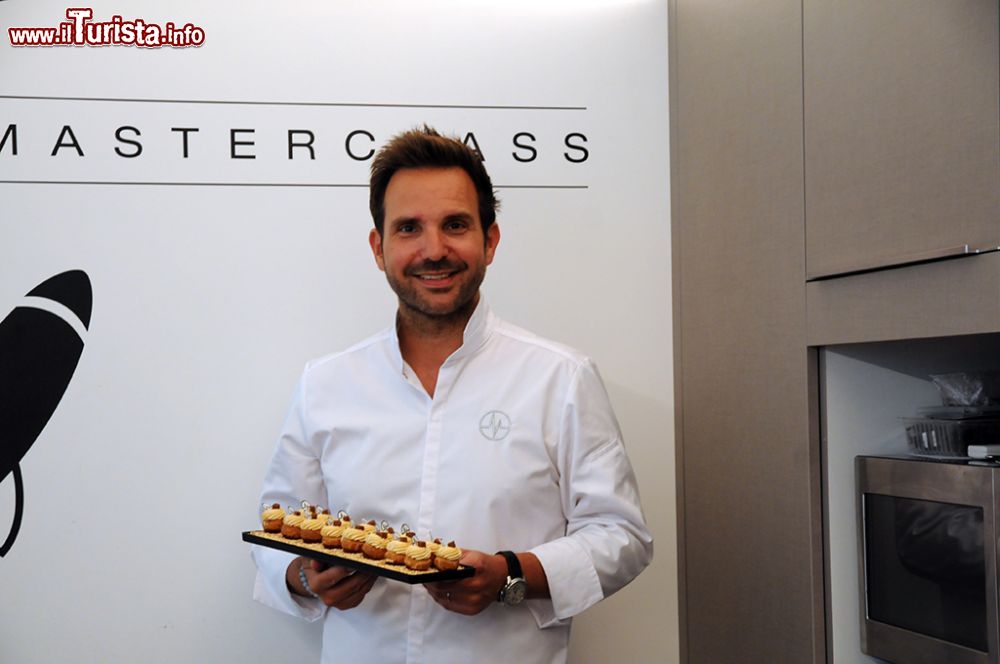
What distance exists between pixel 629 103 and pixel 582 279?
37 centimetres

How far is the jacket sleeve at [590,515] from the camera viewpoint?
59.6 inches

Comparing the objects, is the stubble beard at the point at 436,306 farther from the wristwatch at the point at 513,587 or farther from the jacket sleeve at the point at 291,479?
the wristwatch at the point at 513,587

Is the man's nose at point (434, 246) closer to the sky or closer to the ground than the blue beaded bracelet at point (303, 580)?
closer to the sky

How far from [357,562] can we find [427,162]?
0.64 meters

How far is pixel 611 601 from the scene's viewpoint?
2.06 meters

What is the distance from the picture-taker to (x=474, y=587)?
54.9 inches

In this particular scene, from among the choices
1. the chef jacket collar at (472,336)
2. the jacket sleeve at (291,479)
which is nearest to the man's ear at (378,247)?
the chef jacket collar at (472,336)

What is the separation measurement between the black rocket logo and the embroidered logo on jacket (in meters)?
0.85

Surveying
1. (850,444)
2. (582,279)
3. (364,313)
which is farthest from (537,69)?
(850,444)

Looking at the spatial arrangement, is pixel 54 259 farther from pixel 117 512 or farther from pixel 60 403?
pixel 117 512

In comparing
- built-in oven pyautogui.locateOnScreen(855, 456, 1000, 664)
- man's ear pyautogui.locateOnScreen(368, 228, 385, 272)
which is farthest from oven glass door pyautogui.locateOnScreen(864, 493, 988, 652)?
man's ear pyautogui.locateOnScreen(368, 228, 385, 272)

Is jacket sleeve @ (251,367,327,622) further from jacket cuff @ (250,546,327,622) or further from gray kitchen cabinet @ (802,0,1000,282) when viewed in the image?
gray kitchen cabinet @ (802,0,1000,282)

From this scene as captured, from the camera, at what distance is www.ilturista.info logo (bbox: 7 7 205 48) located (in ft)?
6.60

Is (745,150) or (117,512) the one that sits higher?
(745,150)
